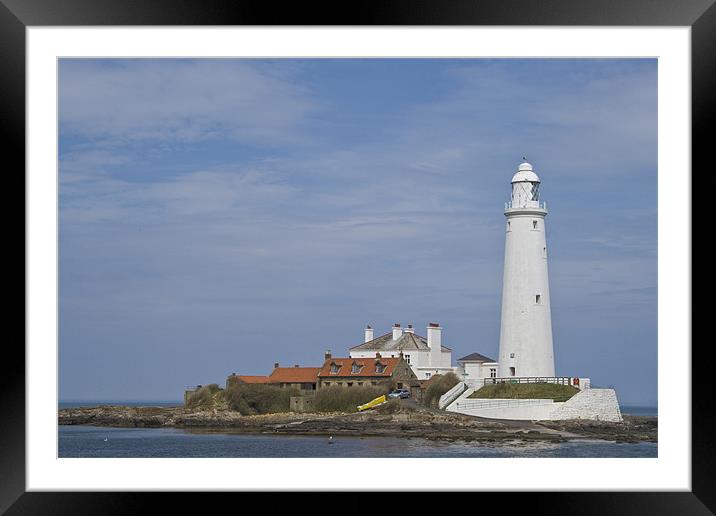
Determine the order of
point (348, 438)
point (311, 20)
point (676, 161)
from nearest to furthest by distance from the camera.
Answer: point (311, 20)
point (676, 161)
point (348, 438)

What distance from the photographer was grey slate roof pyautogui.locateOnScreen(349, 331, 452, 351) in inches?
802

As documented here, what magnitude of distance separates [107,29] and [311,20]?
68 cm

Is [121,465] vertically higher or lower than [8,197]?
lower

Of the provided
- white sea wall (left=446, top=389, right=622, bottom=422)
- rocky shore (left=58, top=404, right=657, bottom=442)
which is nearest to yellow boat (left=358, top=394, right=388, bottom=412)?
rocky shore (left=58, top=404, right=657, bottom=442)

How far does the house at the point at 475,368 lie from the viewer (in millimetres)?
18369

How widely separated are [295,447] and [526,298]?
15.5ft

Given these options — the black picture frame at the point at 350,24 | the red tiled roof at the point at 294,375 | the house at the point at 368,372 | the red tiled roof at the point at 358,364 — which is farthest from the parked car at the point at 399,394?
the black picture frame at the point at 350,24

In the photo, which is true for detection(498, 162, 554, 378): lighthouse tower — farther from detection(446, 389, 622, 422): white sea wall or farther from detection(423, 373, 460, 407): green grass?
detection(423, 373, 460, 407): green grass

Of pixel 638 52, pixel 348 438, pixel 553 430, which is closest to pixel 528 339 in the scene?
pixel 553 430

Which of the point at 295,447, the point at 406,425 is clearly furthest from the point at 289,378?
the point at 295,447

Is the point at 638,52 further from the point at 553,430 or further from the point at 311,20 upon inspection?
the point at 553,430

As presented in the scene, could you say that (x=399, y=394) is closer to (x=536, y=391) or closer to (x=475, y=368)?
(x=475, y=368)

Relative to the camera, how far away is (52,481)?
3305 millimetres

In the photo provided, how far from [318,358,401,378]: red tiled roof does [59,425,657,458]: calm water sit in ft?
6.76
